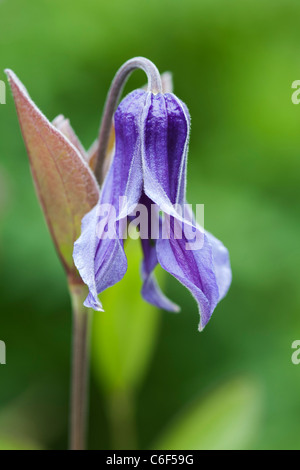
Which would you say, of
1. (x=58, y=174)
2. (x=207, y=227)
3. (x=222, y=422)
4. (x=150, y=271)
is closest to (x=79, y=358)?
(x=150, y=271)

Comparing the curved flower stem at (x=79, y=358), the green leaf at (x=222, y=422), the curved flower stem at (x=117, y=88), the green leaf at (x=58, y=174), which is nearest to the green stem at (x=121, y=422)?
the green leaf at (x=222, y=422)

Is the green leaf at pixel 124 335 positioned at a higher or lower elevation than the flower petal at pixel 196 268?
lower

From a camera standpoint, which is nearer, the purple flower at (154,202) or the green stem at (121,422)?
the purple flower at (154,202)

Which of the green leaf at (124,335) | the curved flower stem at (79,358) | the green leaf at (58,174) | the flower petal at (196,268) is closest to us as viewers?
the flower petal at (196,268)

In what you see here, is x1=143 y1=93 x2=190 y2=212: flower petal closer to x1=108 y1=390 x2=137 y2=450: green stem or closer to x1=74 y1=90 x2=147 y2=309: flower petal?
x1=74 y1=90 x2=147 y2=309: flower petal

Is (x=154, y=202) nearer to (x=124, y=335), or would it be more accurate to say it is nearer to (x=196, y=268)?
(x=196, y=268)

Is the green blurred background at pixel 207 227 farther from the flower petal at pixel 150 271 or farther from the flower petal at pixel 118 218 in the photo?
the flower petal at pixel 118 218

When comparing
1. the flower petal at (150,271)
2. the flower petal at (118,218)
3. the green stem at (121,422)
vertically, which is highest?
the flower petal at (118,218)

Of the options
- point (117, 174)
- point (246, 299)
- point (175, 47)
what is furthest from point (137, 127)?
point (175, 47)
